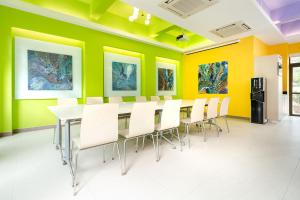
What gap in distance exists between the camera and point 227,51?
602 centimetres

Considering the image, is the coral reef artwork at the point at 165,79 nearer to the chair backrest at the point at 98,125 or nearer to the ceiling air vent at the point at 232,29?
the ceiling air vent at the point at 232,29

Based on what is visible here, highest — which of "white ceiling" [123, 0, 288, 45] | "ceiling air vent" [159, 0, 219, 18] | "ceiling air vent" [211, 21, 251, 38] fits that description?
"ceiling air vent" [211, 21, 251, 38]

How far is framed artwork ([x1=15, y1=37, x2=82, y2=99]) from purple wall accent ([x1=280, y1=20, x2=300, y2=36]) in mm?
6978

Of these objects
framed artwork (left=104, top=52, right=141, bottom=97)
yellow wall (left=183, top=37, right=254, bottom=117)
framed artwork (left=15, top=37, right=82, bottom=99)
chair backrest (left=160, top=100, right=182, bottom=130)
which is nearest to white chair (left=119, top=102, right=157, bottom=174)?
chair backrest (left=160, top=100, right=182, bottom=130)

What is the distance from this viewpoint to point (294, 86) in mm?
6305

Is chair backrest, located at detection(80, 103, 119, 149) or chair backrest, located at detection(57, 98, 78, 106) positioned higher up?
chair backrest, located at detection(57, 98, 78, 106)

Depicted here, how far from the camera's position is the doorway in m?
6.22

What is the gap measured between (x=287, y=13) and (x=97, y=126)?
5.95m

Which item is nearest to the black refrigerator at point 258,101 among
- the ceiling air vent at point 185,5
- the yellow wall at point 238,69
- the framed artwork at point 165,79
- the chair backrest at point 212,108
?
the yellow wall at point 238,69

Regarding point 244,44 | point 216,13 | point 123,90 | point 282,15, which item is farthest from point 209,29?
point 123,90

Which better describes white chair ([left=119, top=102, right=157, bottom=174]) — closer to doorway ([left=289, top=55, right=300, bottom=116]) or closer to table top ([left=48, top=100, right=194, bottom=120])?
table top ([left=48, top=100, right=194, bottom=120])

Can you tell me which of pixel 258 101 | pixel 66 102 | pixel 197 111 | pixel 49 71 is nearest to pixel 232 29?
pixel 258 101

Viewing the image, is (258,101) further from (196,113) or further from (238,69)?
(196,113)

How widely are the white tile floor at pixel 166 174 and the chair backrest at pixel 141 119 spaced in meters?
0.47
